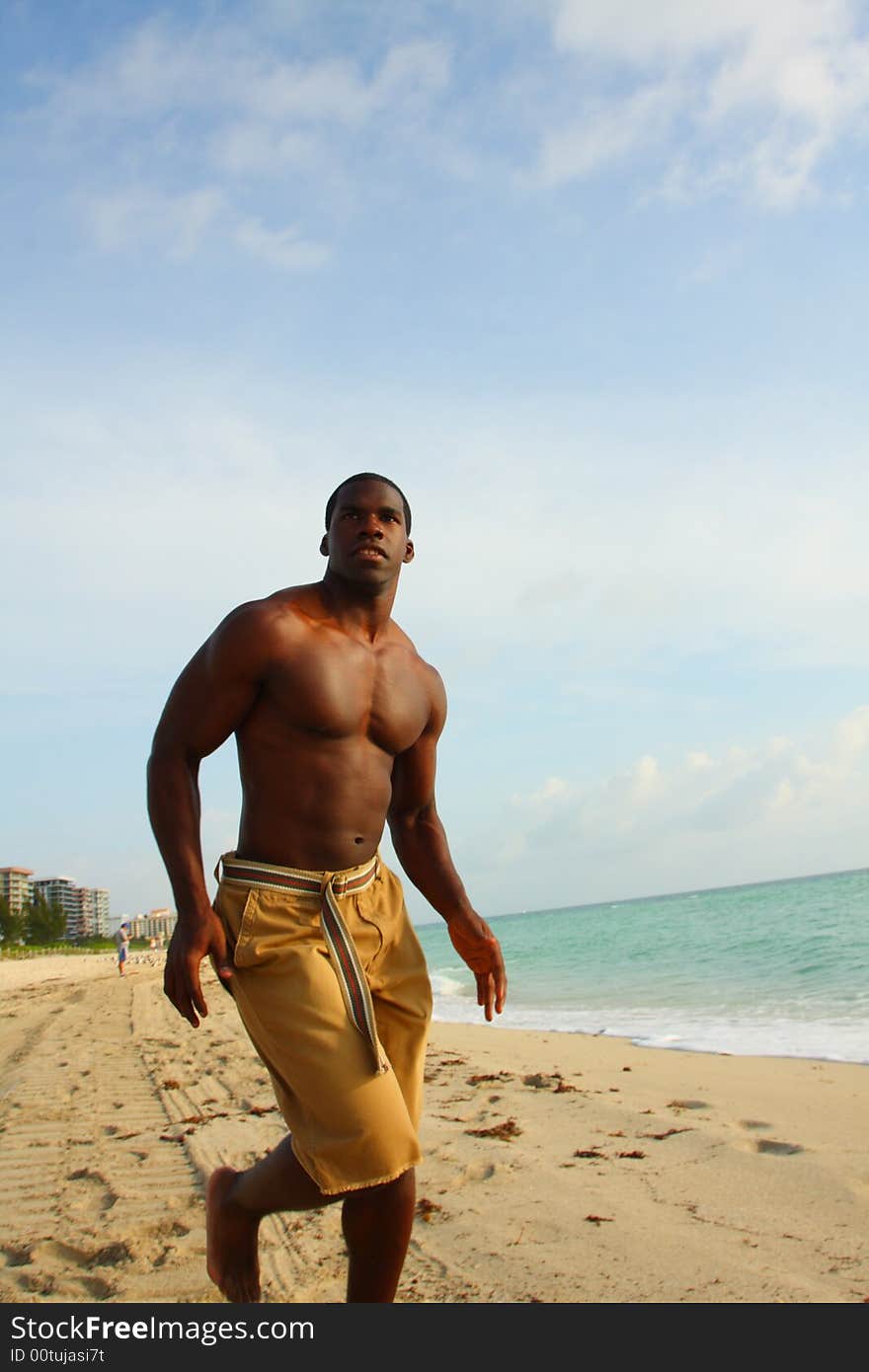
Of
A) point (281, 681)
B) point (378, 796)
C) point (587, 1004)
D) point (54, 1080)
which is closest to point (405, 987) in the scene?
point (378, 796)

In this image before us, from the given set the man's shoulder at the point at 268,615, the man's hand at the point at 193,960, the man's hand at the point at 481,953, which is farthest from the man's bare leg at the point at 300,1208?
the man's shoulder at the point at 268,615

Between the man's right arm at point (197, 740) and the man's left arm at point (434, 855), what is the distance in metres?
0.67

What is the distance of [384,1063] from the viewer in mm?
2494

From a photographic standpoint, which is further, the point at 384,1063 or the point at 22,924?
the point at 22,924

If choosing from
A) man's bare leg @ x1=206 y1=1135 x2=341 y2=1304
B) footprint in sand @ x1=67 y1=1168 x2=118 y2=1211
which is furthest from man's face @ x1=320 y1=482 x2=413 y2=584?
footprint in sand @ x1=67 y1=1168 x2=118 y2=1211

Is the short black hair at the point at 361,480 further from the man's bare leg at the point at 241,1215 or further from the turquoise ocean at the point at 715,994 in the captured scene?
the turquoise ocean at the point at 715,994

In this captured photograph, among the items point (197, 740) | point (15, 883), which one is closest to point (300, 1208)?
point (197, 740)

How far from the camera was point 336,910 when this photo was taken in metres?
2.61

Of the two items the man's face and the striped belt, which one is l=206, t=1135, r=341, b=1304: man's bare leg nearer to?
the striped belt

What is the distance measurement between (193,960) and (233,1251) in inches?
39.3

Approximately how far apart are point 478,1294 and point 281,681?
193cm

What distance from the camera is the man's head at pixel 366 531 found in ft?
9.32

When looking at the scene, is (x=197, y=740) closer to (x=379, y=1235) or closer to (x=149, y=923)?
Answer: (x=379, y=1235)
